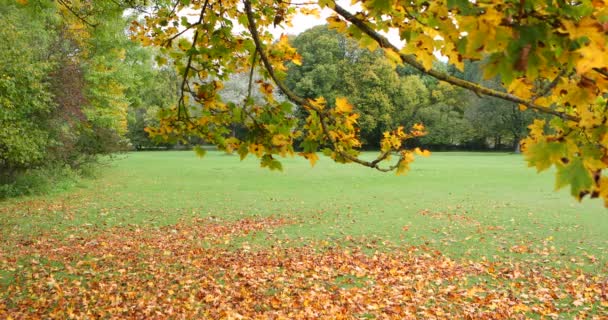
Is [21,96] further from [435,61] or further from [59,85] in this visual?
[435,61]

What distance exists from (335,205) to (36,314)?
28.1 ft

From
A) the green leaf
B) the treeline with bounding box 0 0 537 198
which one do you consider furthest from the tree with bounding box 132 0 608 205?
the treeline with bounding box 0 0 537 198

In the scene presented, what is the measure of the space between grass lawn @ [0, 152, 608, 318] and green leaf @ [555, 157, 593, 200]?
3.55m

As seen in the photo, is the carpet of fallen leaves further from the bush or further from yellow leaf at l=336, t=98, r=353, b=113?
the bush

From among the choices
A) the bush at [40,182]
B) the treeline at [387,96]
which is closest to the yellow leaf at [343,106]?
the bush at [40,182]

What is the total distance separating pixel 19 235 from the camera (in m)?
8.70

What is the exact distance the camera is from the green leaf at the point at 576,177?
1457 millimetres

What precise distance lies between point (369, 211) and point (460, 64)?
9708 mm

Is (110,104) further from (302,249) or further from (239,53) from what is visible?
(239,53)

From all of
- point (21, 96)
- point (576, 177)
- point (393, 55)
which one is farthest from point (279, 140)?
point (21, 96)

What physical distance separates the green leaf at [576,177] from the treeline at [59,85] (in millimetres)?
5225

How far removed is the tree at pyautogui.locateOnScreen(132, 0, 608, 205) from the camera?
1400mm

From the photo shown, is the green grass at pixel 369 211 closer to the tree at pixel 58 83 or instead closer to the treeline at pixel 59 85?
the treeline at pixel 59 85

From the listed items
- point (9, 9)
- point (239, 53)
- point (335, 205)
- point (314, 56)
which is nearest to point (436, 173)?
point (335, 205)
